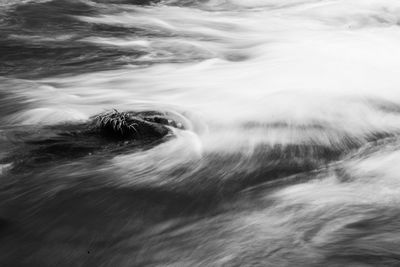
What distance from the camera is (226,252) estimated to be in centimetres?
365

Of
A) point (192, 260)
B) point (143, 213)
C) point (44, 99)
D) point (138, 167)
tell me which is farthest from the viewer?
point (44, 99)

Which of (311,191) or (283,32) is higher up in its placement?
(283,32)

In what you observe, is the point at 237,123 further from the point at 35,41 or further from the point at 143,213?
the point at 35,41

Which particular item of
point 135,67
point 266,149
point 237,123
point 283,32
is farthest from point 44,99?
point 283,32

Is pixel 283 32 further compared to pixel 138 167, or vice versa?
pixel 283 32

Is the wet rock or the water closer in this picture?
the water

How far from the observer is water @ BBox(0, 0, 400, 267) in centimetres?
379

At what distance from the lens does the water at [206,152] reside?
12.5ft

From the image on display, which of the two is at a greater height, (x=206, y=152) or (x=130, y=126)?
(x=130, y=126)

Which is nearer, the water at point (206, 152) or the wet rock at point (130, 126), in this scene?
the water at point (206, 152)

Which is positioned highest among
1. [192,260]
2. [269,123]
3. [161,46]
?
[161,46]

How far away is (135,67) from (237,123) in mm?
2812

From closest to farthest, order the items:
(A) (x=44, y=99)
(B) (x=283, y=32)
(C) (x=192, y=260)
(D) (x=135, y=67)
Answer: (C) (x=192, y=260)
(A) (x=44, y=99)
(D) (x=135, y=67)
(B) (x=283, y=32)

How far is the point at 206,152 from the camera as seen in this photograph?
541cm
